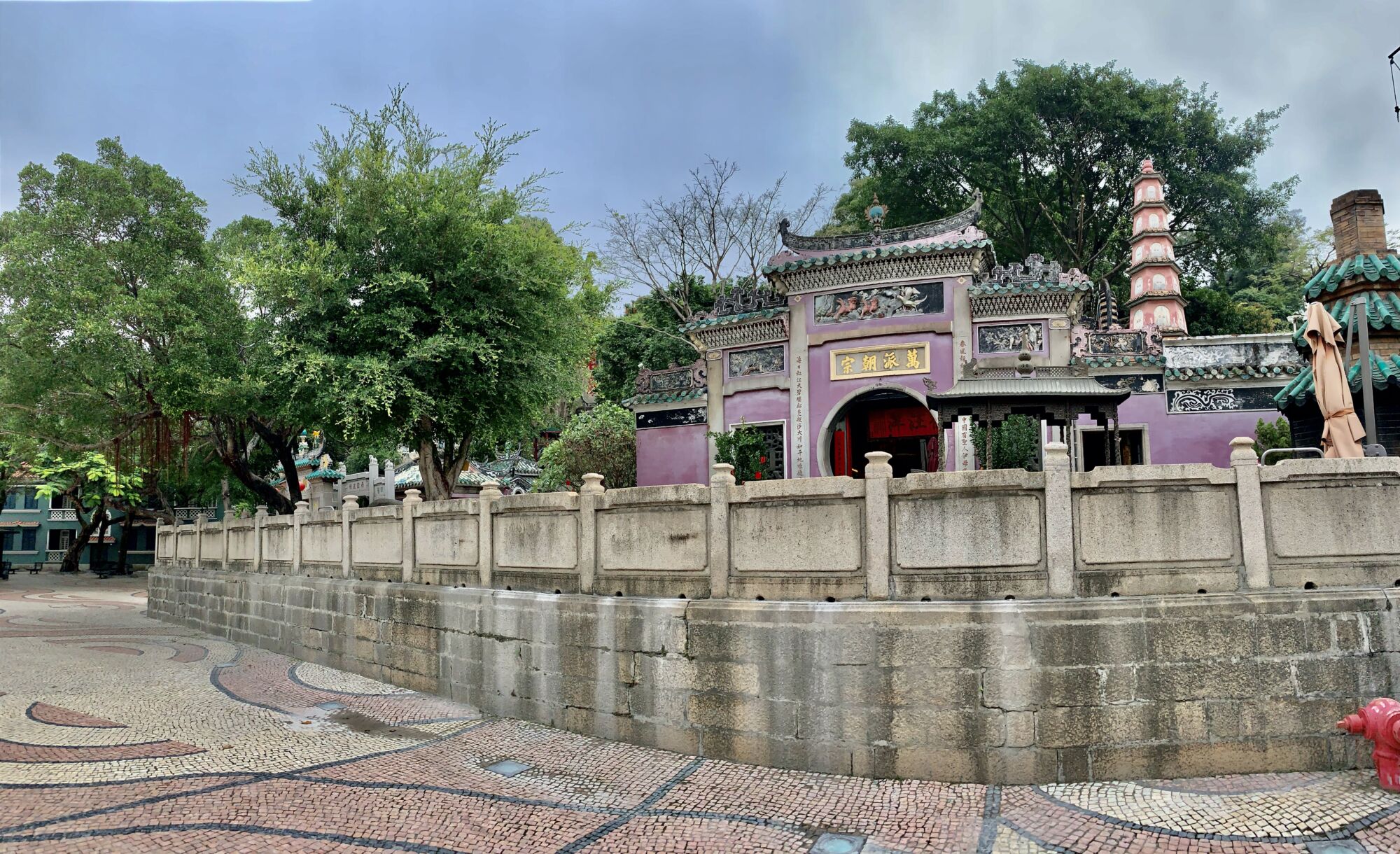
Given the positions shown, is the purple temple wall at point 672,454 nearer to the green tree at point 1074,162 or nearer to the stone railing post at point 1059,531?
the stone railing post at point 1059,531

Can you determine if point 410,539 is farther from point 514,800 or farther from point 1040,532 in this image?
point 1040,532

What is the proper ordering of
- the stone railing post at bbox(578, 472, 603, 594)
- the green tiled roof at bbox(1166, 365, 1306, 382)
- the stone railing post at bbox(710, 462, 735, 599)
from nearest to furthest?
the stone railing post at bbox(710, 462, 735, 599) → the stone railing post at bbox(578, 472, 603, 594) → the green tiled roof at bbox(1166, 365, 1306, 382)

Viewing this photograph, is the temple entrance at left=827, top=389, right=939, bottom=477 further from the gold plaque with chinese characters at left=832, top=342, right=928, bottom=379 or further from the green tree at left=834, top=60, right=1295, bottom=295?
the green tree at left=834, top=60, right=1295, bottom=295

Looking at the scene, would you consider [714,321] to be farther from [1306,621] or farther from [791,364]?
[1306,621]

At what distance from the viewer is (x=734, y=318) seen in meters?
17.7

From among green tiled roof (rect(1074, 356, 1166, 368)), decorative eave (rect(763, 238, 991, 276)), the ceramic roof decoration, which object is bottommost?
green tiled roof (rect(1074, 356, 1166, 368))

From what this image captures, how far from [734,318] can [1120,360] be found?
7449mm

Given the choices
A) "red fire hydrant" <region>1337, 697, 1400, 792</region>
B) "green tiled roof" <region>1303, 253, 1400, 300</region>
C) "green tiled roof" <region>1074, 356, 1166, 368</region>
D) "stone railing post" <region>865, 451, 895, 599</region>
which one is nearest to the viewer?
"red fire hydrant" <region>1337, 697, 1400, 792</region>

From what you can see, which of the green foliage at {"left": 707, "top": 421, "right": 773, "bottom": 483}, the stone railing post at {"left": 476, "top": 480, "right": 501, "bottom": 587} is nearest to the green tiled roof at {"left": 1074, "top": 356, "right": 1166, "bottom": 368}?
the green foliage at {"left": 707, "top": 421, "right": 773, "bottom": 483}

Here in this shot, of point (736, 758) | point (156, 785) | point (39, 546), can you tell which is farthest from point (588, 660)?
point (39, 546)

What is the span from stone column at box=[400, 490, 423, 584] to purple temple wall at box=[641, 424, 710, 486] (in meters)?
7.60

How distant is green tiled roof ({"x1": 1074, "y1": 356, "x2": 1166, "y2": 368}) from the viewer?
15.7m

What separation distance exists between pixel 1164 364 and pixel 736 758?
12.4 meters

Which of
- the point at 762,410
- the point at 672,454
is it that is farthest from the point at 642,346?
the point at 762,410
